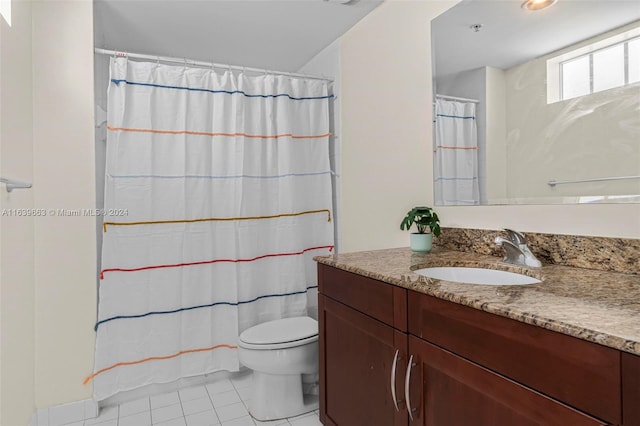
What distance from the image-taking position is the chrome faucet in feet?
4.17

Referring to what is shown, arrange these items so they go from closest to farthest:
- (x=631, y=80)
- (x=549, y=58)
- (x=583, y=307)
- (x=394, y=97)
→ 1. (x=583, y=307)
2. (x=631, y=80)
3. (x=549, y=58)
4. (x=394, y=97)

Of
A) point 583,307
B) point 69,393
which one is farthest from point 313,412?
point 583,307

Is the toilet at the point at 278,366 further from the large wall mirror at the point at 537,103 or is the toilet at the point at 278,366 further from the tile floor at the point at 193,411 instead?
the large wall mirror at the point at 537,103

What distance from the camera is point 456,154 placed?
1701mm

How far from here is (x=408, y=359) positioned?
1119mm

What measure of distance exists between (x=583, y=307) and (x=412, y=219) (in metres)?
0.95

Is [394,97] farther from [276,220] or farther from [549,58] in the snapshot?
[276,220]

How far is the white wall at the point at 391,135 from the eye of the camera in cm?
169

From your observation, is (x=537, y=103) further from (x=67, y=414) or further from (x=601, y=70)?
(x=67, y=414)

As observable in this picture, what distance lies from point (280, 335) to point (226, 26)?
1925mm

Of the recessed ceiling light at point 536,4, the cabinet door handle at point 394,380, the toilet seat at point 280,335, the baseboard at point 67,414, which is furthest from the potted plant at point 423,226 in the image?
the baseboard at point 67,414

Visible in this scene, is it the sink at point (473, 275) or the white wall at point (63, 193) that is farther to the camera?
the white wall at point (63, 193)

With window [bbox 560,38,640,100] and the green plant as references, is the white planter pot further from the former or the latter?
window [bbox 560,38,640,100]

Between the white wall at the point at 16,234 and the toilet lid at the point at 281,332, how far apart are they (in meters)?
0.96
